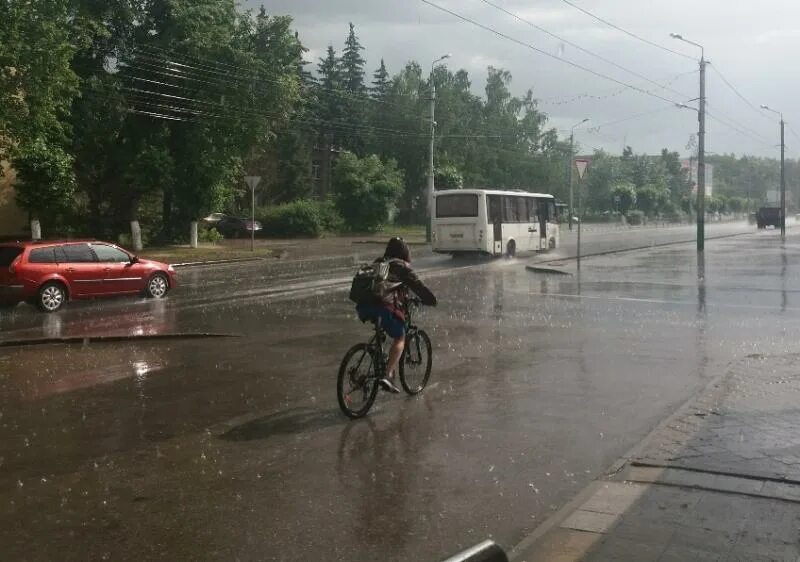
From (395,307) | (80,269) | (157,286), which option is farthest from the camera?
(157,286)

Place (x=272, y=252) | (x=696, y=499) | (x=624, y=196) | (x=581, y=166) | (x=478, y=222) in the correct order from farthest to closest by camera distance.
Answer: (x=624, y=196)
(x=272, y=252)
(x=478, y=222)
(x=581, y=166)
(x=696, y=499)

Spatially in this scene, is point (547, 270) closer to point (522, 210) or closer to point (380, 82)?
point (522, 210)

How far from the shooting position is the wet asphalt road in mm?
4984

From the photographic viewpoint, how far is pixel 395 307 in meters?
8.08

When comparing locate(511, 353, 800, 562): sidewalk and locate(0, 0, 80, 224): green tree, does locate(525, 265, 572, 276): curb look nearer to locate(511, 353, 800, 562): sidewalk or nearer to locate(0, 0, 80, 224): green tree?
locate(0, 0, 80, 224): green tree

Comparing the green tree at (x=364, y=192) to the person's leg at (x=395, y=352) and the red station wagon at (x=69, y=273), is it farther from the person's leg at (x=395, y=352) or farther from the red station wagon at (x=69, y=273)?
the person's leg at (x=395, y=352)

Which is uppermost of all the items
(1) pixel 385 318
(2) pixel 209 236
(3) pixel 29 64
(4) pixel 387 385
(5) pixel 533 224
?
(3) pixel 29 64

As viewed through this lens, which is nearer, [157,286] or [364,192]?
[157,286]

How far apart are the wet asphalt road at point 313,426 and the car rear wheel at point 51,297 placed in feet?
3.34

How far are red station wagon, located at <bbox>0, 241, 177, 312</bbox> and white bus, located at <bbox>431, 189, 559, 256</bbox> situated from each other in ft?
50.7

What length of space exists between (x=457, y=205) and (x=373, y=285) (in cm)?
2595

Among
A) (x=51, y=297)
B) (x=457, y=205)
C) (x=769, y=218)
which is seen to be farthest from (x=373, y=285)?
(x=769, y=218)

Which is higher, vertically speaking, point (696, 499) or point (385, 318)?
point (385, 318)

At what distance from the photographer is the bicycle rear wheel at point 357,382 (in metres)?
7.62
